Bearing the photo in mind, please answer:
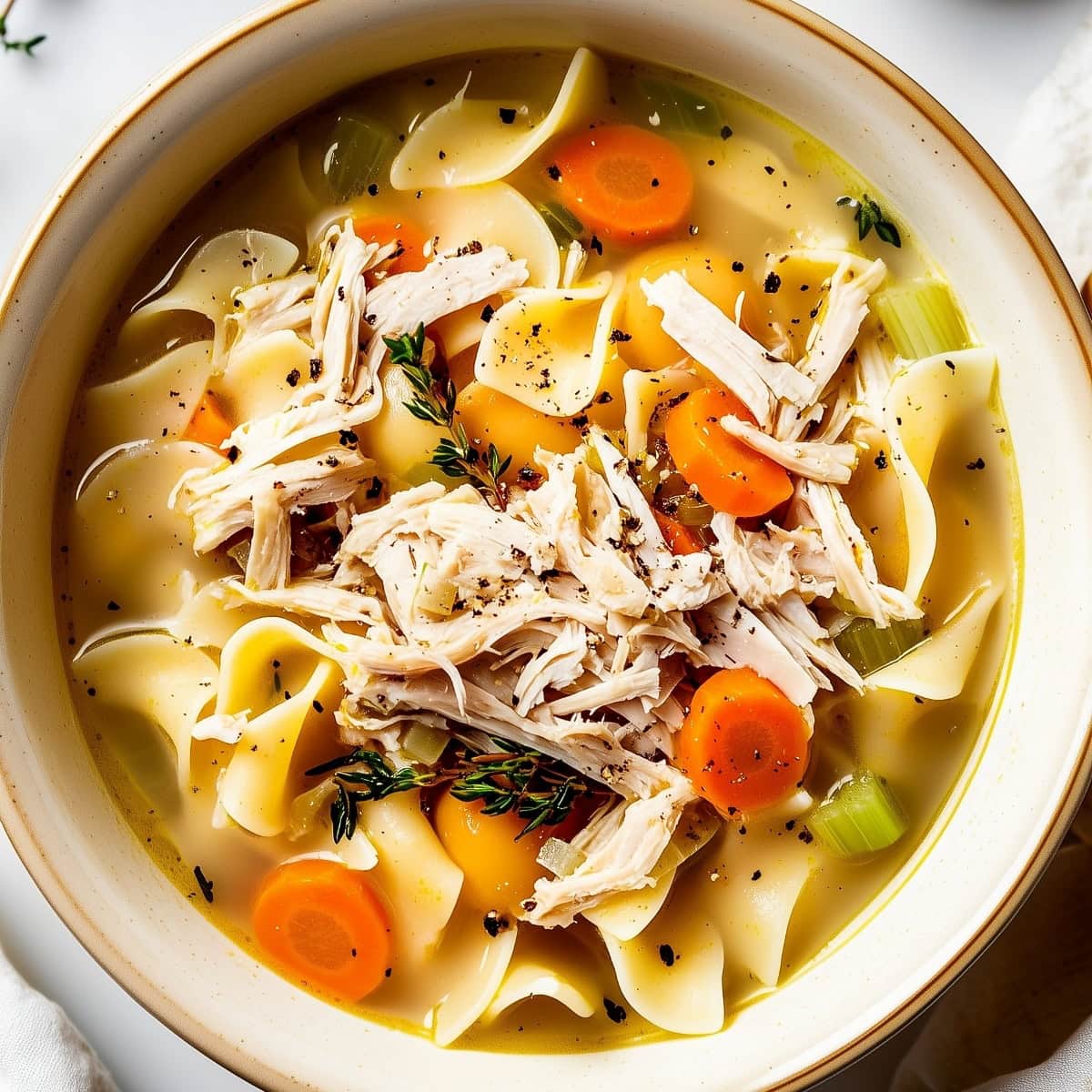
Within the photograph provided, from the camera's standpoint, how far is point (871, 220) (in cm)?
283

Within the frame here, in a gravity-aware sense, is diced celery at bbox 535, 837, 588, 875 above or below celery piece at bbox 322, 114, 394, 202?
below

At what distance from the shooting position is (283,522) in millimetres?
2775

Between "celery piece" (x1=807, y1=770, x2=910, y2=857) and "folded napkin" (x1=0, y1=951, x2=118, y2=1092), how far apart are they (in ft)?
7.21

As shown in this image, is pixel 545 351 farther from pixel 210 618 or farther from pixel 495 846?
pixel 495 846

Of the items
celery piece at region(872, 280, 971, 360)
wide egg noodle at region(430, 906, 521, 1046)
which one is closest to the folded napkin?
wide egg noodle at region(430, 906, 521, 1046)

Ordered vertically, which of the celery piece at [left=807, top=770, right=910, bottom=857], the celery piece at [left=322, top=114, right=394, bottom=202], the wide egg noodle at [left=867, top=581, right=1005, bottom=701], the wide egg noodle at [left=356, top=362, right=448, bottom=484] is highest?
the celery piece at [left=322, top=114, right=394, bottom=202]

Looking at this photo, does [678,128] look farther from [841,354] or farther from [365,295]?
[365,295]

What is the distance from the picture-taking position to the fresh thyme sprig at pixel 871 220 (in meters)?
2.84

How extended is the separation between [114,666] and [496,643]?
107 centimetres

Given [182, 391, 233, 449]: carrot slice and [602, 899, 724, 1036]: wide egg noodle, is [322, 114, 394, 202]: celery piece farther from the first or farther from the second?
[602, 899, 724, 1036]: wide egg noodle

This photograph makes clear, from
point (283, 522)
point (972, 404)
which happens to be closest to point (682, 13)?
point (972, 404)

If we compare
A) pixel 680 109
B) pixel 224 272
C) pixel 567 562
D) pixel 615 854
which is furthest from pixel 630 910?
pixel 680 109

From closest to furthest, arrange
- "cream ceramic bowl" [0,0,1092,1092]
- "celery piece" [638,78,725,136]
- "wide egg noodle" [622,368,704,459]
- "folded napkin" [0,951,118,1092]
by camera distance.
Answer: "cream ceramic bowl" [0,0,1092,1092] < "wide egg noodle" [622,368,704,459] < "celery piece" [638,78,725,136] < "folded napkin" [0,951,118,1092]

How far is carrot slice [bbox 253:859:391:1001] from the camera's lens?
2.89m
